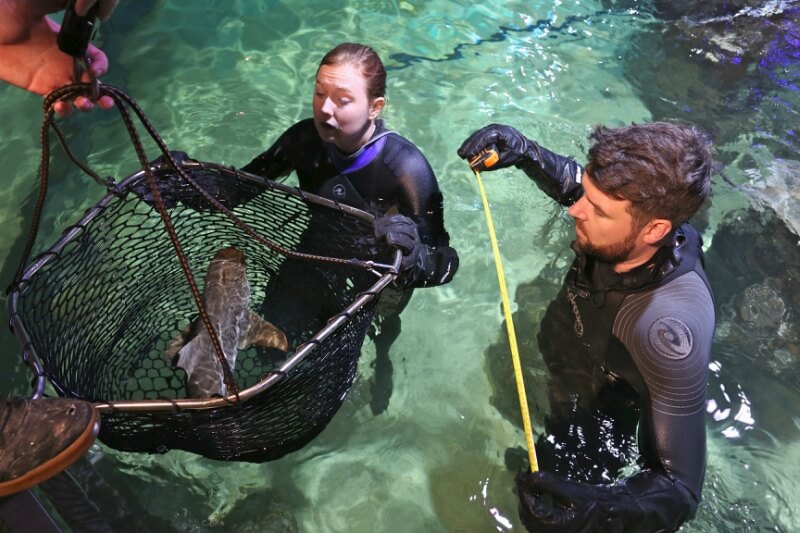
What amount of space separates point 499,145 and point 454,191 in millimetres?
1472

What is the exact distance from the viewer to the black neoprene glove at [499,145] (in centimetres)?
290

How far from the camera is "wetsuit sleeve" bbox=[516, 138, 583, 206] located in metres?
2.92

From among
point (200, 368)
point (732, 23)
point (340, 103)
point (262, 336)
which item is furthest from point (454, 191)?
point (732, 23)

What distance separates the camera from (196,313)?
312cm

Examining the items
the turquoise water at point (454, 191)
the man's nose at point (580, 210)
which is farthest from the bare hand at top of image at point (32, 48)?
the man's nose at point (580, 210)

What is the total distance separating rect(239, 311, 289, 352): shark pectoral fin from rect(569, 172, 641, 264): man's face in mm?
1457

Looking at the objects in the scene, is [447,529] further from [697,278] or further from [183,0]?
[183,0]

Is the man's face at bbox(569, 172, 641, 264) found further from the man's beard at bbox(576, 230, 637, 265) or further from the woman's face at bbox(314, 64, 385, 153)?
the woman's face at bbox(314, 64, 385, 153)

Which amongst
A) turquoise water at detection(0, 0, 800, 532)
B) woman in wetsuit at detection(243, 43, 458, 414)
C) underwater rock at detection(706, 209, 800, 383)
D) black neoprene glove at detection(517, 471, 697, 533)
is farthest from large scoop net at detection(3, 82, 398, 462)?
underwater rock at detection(706, 209, 800, 383)

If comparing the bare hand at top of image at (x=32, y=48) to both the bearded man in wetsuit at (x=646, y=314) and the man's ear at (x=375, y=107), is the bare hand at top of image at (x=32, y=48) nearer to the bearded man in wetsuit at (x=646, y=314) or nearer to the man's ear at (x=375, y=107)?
the man's ear at (x=375, y=107)

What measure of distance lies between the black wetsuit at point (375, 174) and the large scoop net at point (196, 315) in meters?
0.35

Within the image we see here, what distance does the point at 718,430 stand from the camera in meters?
3.36

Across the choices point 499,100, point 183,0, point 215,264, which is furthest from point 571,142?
point 183,0

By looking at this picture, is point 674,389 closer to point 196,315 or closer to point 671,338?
point 671,338
